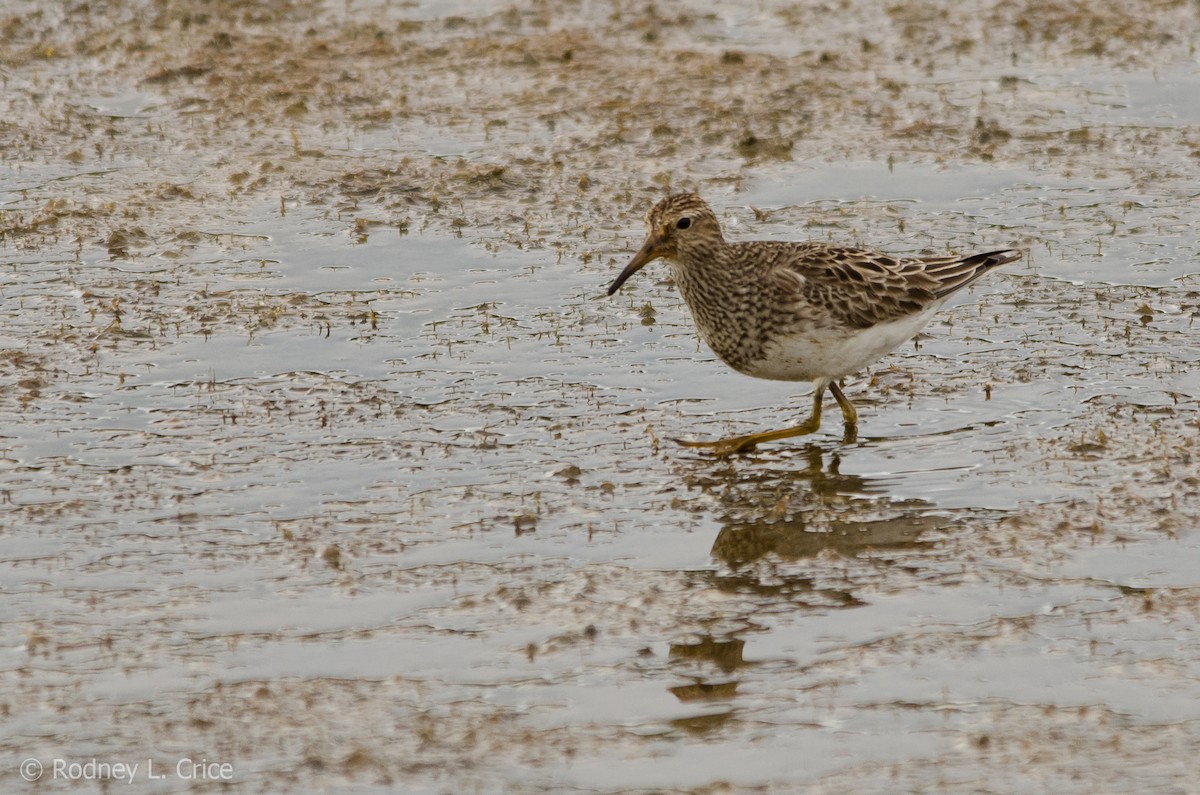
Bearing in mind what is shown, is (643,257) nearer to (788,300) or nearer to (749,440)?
(788,300)

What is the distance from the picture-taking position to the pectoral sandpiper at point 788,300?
10016mm

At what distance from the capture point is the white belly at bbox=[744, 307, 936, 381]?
999 cm

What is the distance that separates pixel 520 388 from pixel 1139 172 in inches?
260

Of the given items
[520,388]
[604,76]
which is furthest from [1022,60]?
[520,388]

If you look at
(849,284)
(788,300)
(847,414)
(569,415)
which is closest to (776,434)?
(847,414)

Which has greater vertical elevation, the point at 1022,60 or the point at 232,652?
the point at 1022,60

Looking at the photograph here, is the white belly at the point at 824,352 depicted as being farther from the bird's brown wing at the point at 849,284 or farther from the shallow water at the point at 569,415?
the shallow water at the point at 569,415

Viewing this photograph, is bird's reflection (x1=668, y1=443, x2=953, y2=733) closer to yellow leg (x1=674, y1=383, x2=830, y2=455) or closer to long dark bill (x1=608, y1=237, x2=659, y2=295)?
yellow leg (x1=674, y1=383, x2=830, y2=455)

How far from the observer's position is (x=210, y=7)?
60.4 feet

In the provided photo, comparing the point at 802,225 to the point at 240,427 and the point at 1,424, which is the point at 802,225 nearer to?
the point at 240,427
